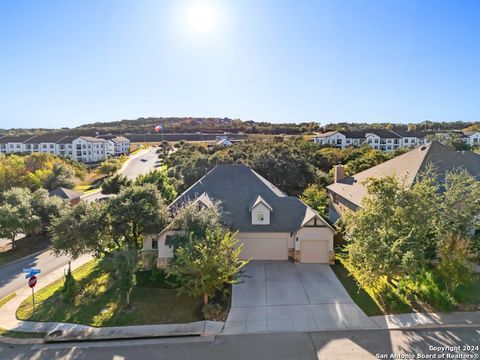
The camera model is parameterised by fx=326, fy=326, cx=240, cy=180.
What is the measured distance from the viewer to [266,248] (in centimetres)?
2409

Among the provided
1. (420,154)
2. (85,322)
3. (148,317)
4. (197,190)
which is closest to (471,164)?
(420,154)

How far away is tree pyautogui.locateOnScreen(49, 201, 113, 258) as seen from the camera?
2134cm

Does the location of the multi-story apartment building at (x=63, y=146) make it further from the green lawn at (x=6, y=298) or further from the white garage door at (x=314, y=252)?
the white garage door at (x=314, y=252)

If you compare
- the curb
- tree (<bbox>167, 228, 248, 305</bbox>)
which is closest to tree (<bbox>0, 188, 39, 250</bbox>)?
the curb

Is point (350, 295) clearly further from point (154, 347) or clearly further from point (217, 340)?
point (154, 347)

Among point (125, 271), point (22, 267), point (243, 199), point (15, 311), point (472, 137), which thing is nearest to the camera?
point (125, 271)

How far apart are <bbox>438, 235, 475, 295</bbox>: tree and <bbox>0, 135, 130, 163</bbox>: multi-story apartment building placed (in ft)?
356

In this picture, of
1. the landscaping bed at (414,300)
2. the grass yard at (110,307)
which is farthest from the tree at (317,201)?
the grass yard at (110,307)

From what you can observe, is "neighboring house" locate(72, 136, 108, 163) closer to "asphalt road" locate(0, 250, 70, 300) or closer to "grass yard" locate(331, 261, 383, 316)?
"asphalt road" locate(0, 250, 70, 300)

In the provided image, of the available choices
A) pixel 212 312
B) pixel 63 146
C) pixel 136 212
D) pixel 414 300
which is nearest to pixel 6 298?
pixel 136 212

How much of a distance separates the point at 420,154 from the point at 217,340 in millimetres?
21927

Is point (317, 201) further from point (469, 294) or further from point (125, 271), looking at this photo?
point (125, 271)

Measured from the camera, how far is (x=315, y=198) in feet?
108

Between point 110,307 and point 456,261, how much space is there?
18410 mm
